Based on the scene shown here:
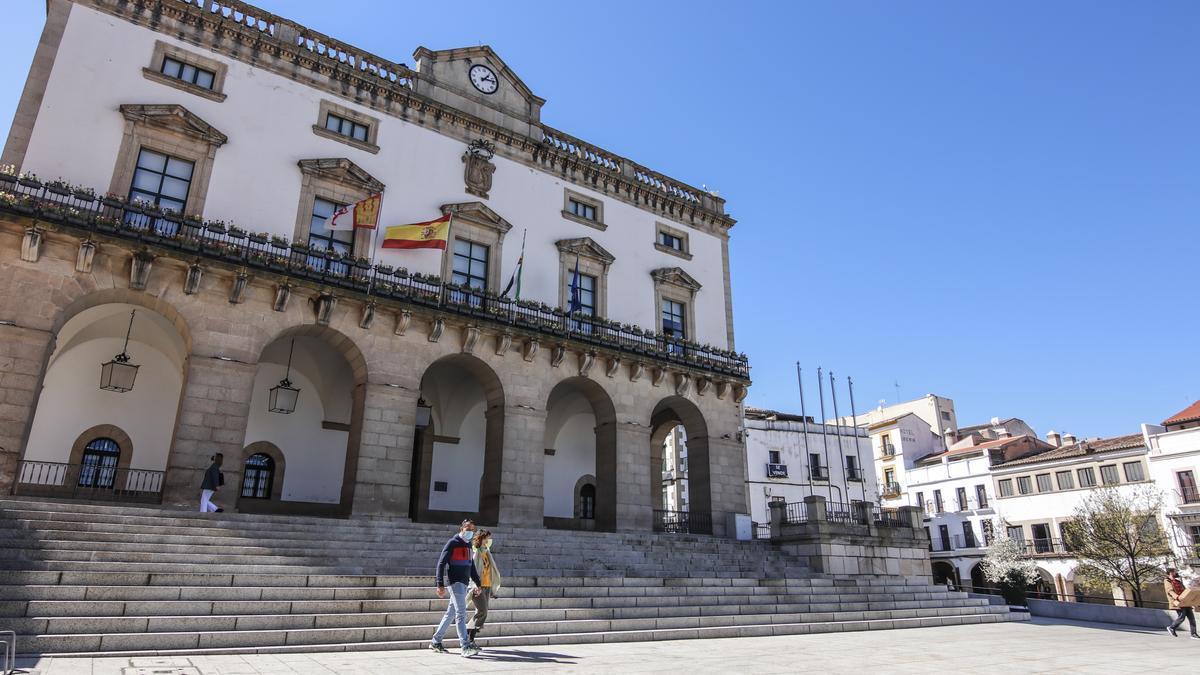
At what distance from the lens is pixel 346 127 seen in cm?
2177

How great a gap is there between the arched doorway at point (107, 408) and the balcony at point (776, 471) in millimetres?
32259

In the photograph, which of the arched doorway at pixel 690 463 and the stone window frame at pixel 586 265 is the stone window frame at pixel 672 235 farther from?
the arched doorway at pixel 690 463

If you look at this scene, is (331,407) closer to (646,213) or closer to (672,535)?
(672,535)

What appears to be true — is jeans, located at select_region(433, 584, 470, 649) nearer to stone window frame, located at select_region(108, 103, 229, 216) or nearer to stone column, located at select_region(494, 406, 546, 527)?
stone column, located at select_region(494, 406, 546, 527)

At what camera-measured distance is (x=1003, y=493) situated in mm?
46344

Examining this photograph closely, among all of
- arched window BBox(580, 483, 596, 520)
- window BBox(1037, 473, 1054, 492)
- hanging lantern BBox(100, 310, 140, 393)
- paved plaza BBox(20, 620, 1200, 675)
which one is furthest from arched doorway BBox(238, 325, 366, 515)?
window BBox(1037, 473, 1054, 492)

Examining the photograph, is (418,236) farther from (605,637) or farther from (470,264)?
(605,637)

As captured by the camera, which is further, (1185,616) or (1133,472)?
(1133,472)

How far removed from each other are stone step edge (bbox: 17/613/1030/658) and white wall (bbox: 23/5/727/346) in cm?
1302

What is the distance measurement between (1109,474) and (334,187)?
4500 cm

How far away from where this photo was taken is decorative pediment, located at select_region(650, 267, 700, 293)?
27172 millimetres

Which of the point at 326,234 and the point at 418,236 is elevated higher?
the point at 418,236

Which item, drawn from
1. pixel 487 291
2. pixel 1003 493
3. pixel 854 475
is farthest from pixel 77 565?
pixel 1003 493

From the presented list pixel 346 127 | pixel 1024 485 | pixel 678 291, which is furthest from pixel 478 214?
pixel 1024 485
